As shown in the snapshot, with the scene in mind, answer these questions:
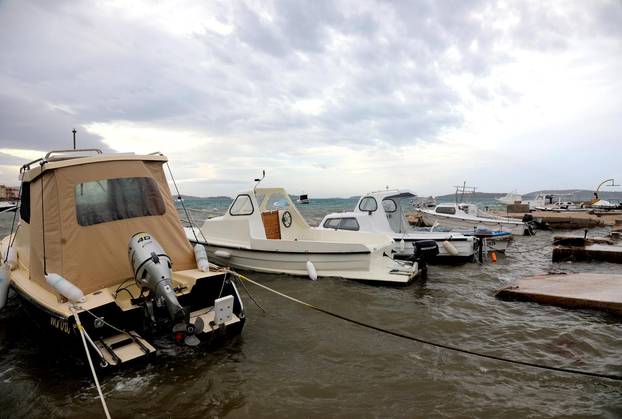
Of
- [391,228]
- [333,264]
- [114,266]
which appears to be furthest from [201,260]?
[391,228]

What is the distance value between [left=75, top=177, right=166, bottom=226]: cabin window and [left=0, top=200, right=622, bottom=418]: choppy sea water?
2190mm

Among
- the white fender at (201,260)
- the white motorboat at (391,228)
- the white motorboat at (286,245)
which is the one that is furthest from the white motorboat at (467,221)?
the white fender at (201,260)

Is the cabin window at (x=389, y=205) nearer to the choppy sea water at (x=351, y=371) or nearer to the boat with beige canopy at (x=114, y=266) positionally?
the choppy sea water at (x=351, y=371)

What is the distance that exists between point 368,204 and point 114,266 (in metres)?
9.44

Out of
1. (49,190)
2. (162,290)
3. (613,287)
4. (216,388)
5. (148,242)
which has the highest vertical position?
(49,190)

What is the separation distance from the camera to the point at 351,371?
5105 mm

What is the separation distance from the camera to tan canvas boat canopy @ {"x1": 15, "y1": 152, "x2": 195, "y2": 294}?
5.55 metres

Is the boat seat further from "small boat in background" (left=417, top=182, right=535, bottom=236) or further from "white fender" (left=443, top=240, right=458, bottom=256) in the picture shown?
"small boat in background" (left=417, top=182, right=535, bottom=236)

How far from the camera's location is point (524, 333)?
250 inches

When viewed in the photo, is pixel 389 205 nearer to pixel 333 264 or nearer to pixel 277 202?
pixel 277 202

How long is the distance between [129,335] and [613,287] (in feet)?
31.5

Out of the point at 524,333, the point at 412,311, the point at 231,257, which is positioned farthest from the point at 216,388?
the point at 231,257

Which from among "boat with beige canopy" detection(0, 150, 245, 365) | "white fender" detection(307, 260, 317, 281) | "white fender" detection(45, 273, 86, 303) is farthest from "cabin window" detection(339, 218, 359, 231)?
"white fender" detection(45, 273, 86, 303)

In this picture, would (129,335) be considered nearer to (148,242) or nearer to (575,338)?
(148,242)
